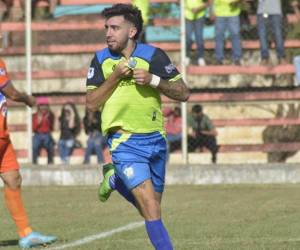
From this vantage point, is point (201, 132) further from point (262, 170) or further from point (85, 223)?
point (85, 223)

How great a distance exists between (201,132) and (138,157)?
10.6 metres

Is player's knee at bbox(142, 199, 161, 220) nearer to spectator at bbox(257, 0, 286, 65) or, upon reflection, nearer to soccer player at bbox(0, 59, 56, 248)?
soccer player at bbox(0, 59, 56, 248)

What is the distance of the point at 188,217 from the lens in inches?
506

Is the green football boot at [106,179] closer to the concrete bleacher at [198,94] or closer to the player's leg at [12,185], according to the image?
the player's leg at [12,185]

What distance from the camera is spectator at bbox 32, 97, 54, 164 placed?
19000 mm

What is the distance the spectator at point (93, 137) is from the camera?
1919 centimetres

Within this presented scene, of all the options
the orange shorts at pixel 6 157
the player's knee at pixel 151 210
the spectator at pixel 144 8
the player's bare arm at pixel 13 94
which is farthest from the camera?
the spectator at pixel 144 8

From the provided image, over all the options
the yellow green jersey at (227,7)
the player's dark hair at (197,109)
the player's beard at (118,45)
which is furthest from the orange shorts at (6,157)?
the yellow green jersey at (227,7)

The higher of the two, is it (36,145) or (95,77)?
(95,77)

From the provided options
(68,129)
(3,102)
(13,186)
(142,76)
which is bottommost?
(68,129)

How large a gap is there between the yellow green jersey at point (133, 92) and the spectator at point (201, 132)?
10146mm

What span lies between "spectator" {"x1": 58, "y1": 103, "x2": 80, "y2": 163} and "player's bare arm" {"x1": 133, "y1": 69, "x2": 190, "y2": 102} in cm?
1120

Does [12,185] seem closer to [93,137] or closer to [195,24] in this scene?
[93,137]

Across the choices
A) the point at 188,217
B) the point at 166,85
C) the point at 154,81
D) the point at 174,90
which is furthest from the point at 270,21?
the point at 154,81
